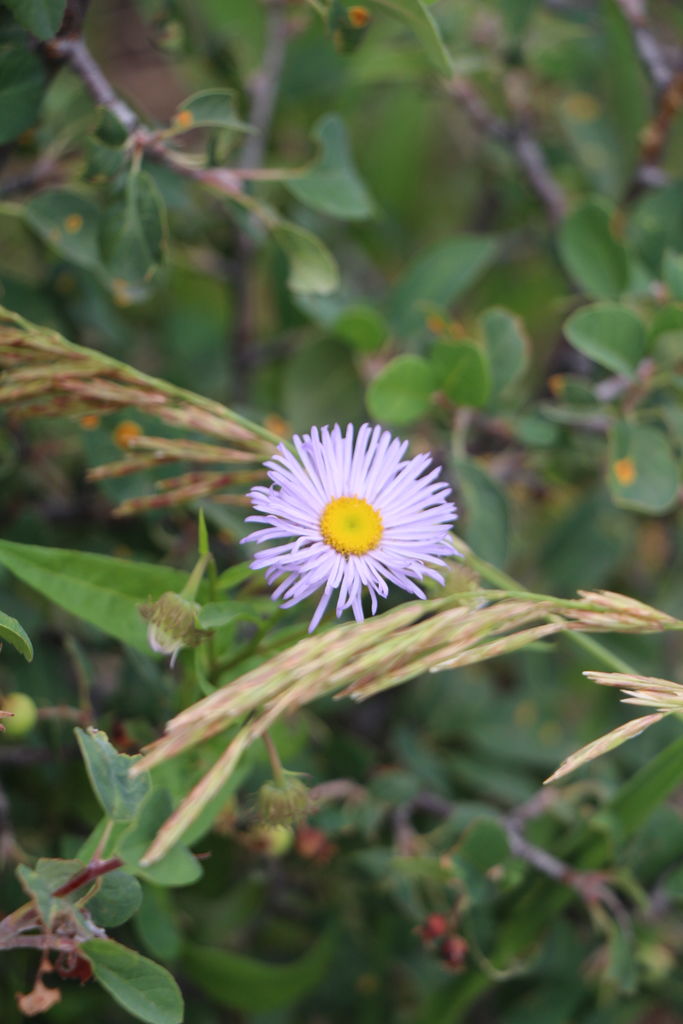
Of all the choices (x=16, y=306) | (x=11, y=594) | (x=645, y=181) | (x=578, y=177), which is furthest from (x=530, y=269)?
(x=11, y=594)

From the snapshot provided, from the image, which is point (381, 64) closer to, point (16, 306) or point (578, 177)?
point (578, 177)

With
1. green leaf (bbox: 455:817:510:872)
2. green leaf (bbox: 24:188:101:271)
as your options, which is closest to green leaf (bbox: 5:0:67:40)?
green leaf (bbox: 24:188:101:271)

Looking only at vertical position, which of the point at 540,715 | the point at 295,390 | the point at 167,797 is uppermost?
the point at 295,390

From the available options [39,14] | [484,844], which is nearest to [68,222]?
[39,14]

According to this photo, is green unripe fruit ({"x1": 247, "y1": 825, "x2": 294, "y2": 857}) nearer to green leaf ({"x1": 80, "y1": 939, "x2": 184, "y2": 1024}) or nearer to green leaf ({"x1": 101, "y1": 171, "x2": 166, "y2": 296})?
green leaf ({"x1": 80, "y1": 939, "x2": 184, "y2": 1024})

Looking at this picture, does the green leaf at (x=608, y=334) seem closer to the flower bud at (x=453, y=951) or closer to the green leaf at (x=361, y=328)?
the green leaf at (x=361, y=328)

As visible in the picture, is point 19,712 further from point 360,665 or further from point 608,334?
point 608,334

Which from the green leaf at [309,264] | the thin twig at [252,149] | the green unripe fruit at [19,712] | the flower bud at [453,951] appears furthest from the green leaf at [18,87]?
the flower bud at [453,951]
